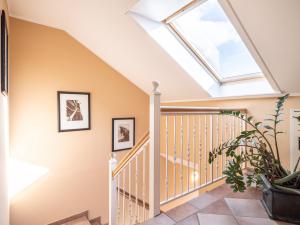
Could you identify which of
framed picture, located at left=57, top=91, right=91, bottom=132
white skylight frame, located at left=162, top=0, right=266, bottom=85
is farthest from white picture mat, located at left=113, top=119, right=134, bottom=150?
white skylight frame, located at left=162, top=0, right=266, bottom=85

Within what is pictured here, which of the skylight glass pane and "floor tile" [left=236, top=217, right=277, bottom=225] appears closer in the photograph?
"floor tile" [left=236, top=217, right=277, bottom=225]

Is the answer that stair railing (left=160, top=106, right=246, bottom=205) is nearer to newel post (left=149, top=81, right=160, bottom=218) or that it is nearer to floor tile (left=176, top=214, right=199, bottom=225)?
newel post (left=149, top=81, right=160, bottom=218)

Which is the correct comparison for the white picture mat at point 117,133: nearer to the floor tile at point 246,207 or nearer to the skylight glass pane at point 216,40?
the skylight glass pane at point 216,40

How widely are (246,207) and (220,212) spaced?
28 cm

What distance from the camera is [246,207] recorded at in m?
1.75

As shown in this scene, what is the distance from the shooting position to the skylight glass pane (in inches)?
89.5

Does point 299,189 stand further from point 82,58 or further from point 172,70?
point 82,58

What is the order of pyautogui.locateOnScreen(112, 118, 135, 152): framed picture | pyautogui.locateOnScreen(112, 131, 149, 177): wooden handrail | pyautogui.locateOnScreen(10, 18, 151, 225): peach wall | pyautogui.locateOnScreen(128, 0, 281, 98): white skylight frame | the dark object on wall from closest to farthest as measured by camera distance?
the dark object on wall < pyautogui.locateOnScreen(112, 131, 149, 177): wooden handrail < pyautogui.locateOnScreen(128, 0, 281, 98): white skylight frame < pyautogui.locateOnScreen(10, 18, 151, 225): peach wall < pyautogui.locateOnScreen(112, 118, 135, 152): framed picture

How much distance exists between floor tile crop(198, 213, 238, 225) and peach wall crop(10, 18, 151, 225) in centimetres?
219

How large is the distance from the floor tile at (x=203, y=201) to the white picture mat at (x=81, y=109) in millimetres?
2099

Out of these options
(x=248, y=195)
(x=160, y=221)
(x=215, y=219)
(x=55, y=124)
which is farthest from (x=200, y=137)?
(x=55, y=124)

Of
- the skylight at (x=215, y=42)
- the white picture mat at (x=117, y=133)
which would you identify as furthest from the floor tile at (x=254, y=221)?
the white picture mat at (x=117, y=133)

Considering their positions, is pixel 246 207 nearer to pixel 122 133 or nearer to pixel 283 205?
pixel 283 205

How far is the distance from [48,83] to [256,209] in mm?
3038
